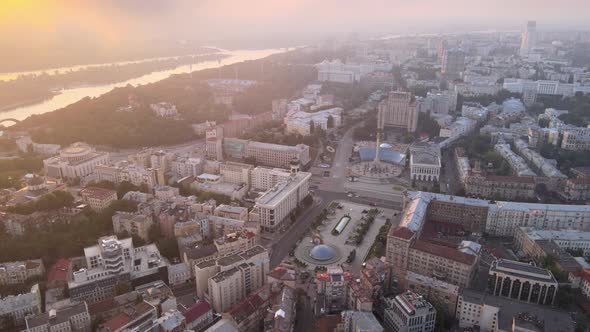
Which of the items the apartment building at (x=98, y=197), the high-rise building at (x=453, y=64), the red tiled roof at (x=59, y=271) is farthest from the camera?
the high-rise building at (x=453, y=64)

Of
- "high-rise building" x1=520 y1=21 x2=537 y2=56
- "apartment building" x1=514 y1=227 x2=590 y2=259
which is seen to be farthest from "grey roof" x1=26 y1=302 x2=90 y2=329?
"high-rise building" x1=520 y1=21 x2=537 y2=56

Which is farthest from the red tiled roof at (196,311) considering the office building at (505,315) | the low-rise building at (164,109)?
the low-rise building at (164,109)

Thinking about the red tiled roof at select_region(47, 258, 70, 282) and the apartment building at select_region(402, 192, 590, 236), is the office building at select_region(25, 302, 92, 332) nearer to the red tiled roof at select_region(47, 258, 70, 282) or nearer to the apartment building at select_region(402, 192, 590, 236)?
the red tiled roof at select_region(47, 258, 70, 282)

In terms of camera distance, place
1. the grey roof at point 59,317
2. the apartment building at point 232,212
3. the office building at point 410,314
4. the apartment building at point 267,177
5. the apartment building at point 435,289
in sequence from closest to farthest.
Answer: the grey roof at point 59,317, the office building at point 410,314, the apartment building at point 435,289, the apartment building at point 232,212, the apartment building at point 267,177

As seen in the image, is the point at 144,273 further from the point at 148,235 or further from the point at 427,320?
the point at 427,320

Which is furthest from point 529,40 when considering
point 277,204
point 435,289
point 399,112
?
point 435,289

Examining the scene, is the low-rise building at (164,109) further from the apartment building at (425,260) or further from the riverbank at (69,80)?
the apartment building at (425,260)

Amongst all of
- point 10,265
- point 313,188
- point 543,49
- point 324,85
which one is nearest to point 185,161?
point 313,188
